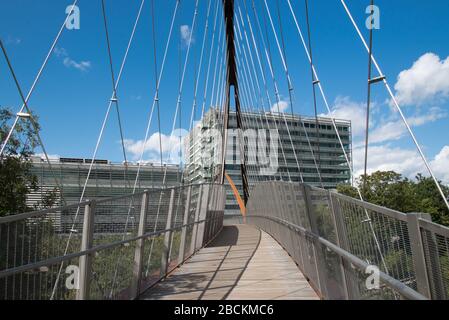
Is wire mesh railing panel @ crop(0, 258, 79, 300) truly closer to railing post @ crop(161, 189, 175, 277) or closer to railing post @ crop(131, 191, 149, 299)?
railing post @ crop(131, 191, 149, 299)

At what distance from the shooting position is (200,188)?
1187 centimetres

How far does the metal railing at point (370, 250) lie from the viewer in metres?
2.39

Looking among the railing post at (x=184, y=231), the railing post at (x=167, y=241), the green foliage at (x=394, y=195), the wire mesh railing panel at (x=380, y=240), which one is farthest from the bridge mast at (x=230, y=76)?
the wire mesh railing panel at (x=380, y=240)

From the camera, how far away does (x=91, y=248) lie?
181 inches

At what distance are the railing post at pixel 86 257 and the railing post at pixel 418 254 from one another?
3.26 m

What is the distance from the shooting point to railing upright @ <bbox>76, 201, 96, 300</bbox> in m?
4.41

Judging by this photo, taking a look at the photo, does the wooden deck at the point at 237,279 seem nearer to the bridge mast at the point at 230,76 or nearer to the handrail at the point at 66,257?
the handrail at the point at 66,257

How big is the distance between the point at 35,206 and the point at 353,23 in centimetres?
1107

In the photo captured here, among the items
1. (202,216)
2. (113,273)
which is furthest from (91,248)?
(202,216)

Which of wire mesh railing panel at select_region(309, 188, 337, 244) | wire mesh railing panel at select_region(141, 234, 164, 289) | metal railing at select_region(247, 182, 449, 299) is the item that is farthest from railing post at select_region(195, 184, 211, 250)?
wire mesh railing panel at select_region(309, 188, 337, 244)

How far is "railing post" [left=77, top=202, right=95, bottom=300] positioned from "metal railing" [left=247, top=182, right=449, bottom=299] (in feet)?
8.77

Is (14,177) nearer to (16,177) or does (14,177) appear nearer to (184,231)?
(16,177)
